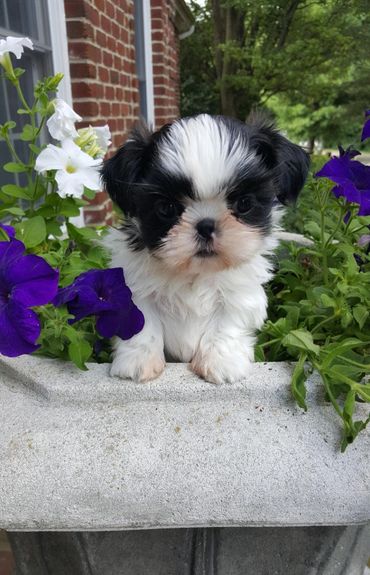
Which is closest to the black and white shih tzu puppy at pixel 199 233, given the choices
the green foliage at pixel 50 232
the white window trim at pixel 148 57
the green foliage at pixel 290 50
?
the green foliage at pixel 50 232

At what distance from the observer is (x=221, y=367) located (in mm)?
1178

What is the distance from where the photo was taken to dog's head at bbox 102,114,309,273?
1.20 m

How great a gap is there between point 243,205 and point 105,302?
16.3 inches

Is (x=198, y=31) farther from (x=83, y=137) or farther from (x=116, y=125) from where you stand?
(x=83, y=137)

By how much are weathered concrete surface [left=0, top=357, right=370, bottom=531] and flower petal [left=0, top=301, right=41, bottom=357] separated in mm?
131

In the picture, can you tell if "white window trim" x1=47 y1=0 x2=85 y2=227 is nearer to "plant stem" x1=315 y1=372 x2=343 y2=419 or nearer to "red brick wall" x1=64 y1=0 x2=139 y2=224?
"red brick wall" x1=64 y1=0 x2=139 y2=224

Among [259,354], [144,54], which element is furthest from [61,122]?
[144,54]

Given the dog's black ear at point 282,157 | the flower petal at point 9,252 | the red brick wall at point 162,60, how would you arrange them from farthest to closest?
1. the red brick wall at point 162,60
2. the dog's black ear at point 282,157
3. the flower petal at point 9,252

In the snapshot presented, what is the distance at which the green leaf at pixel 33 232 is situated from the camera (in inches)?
54.9

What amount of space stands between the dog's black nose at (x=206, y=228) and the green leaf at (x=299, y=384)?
1.17ft

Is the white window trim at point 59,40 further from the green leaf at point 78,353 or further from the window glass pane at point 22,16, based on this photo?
the green leaf at point 78,353

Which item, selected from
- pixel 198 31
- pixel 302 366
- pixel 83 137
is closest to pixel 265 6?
pixel 198 31

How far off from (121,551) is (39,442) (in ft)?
1.31

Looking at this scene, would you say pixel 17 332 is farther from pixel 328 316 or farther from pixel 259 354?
pixel 328 316
